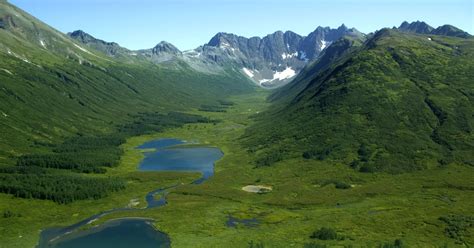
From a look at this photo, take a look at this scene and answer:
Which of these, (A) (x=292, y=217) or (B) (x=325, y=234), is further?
(A) (x=292, y=217)

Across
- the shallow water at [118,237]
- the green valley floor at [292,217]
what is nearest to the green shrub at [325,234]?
the green valley floor at [292,217]

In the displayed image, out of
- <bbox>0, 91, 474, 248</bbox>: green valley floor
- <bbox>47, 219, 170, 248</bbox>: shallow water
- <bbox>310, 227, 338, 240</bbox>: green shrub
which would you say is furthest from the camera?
<bbox>310, 227, 338, 240</bbox>: green shrub

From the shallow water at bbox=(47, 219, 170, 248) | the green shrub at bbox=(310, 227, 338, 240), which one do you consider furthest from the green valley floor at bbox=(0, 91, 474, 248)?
the shallow water at bbox=(47, 219, 170, 248)

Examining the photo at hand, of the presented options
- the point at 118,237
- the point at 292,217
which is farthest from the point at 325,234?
the point at 118,237

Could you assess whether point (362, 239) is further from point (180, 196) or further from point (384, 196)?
point (180, 196)

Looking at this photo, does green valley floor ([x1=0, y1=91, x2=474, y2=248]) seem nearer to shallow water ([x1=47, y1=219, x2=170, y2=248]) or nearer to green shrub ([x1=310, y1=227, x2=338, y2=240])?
green shrub ([x1=310, y1=227, x2=338, y2=240])

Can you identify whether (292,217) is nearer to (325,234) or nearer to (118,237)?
(325,234)

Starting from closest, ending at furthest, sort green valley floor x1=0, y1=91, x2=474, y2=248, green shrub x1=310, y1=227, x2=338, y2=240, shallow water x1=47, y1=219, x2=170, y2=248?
shallow water x1=47, y1=219, x2=170, y2=248 < green valley floor x1=0, y1=91, x2=474, y2=248 < green shrub x1=310, y1=227, x2=338, y2=240

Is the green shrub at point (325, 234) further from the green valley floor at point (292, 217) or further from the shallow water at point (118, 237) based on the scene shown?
the shallow water at point (118, 237)

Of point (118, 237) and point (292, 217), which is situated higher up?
point (292, 217)

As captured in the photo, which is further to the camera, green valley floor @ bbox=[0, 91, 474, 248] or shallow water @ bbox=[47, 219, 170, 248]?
green valley floor @ bbox=[0, 91, 474, 248]

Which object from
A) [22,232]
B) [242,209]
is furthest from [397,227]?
[22,232]
